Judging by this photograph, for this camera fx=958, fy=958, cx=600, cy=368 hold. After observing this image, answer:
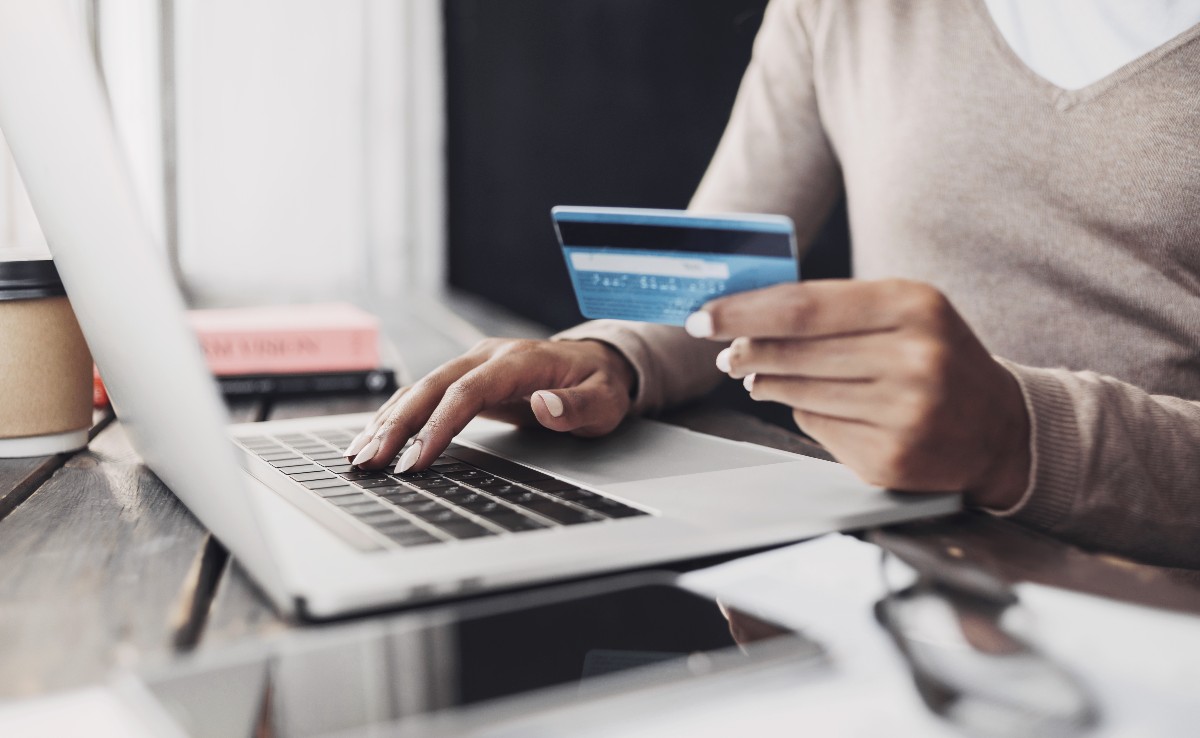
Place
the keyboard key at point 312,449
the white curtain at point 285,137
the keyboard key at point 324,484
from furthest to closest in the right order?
the white curtain at point 285,137, the keyboard key at point 312,449, the keyboard key at point 324,484

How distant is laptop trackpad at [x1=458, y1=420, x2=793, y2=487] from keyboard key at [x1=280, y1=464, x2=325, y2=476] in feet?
0.38

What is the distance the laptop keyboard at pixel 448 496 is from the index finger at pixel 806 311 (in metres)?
0.10

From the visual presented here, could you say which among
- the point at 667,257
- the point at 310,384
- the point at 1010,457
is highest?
the point at 667,257

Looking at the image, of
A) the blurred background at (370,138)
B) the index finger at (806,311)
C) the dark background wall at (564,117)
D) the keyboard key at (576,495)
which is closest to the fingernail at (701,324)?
the index finger at (806,311)

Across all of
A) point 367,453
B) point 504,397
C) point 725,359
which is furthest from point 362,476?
point 725,359

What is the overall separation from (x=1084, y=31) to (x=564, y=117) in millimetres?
1753

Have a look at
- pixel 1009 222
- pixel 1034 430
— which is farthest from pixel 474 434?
pixel 1009 222

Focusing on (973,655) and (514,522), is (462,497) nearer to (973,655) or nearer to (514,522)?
(514,522)

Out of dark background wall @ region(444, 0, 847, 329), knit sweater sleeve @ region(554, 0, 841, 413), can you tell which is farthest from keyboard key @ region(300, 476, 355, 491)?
dark background wall @ region(444, 0, 847, 329)

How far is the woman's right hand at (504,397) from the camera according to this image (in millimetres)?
566

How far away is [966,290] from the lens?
918 mm

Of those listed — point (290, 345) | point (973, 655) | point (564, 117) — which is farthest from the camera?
point (564, 117)

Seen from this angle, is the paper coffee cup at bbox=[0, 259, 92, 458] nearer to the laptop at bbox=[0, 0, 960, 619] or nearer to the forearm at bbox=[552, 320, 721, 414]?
the laptop at bbox=[0, 0, 960, 619]

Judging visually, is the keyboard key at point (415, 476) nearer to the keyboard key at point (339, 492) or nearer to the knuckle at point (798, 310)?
the keyboard key at point (339, 492)
